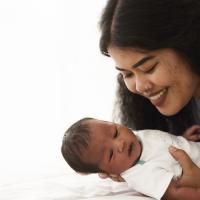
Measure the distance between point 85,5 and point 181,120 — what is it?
81 centimetres

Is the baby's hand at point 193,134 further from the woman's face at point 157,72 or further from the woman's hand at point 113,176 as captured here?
the woman's hand at point 113,176

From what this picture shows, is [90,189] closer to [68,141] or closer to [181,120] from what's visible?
[68,141]

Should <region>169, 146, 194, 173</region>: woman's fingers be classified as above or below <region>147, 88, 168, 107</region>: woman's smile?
below

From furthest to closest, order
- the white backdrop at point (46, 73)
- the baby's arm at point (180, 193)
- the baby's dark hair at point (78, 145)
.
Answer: the white backdrop at point (46, 73) → the baby's dark hair at point (78, 145) → the baby's arm at point (180, 193)

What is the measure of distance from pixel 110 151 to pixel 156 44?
35cm

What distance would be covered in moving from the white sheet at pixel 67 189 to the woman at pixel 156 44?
320 millimetres

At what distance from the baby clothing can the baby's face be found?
0.08ft

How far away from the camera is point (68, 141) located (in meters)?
1.18

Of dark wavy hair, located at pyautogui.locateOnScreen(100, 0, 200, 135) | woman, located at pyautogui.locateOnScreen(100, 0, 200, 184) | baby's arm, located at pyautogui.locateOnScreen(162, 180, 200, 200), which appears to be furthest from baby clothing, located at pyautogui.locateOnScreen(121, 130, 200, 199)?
dark wavy hair, located at pyautogui.locateOnScreen(100, 0, 200, 135)

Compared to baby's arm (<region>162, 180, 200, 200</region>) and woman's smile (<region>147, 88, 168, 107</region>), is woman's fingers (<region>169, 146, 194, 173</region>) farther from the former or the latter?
woman's smile (<region>147, 88, 168, 107</region>)

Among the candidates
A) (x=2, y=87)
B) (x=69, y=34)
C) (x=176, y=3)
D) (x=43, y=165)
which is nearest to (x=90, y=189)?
(x=43, y=165)

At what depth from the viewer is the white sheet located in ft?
3.79

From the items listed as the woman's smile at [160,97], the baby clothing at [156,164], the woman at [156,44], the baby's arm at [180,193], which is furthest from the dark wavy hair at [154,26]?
the baby's arm at [180,193]

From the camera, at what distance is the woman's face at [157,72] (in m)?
1.19
